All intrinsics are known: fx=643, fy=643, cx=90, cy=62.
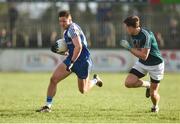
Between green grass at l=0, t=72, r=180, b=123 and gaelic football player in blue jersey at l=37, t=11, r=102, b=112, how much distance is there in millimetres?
487

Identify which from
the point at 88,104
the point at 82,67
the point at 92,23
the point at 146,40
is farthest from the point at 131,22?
the point at 92,23

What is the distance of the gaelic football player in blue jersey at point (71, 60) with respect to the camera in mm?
13188

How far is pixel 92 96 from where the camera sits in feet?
57.4

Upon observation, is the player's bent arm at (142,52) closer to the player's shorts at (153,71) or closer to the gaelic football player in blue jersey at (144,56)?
the gaelic football player in blue jersey at (144,56)

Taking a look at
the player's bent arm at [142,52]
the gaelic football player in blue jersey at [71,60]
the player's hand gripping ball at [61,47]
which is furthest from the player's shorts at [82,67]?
the player's bent arm at [142,52]

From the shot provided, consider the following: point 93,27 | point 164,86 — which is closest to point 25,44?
point 93,27

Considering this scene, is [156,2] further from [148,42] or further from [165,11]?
[148,42]

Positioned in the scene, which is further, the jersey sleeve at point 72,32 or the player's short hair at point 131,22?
the jersey sleeve at point 72,32

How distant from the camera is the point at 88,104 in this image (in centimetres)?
1504

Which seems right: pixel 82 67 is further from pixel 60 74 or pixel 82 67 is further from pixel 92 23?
pixel 92 23

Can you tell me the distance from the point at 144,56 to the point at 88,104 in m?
2.71

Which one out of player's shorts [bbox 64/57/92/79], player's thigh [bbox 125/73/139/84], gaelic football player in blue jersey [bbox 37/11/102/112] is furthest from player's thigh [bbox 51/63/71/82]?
player's thigh [bbox 125/73/139/84]

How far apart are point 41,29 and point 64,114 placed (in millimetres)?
18701

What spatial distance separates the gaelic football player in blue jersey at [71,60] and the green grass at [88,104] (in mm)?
487
